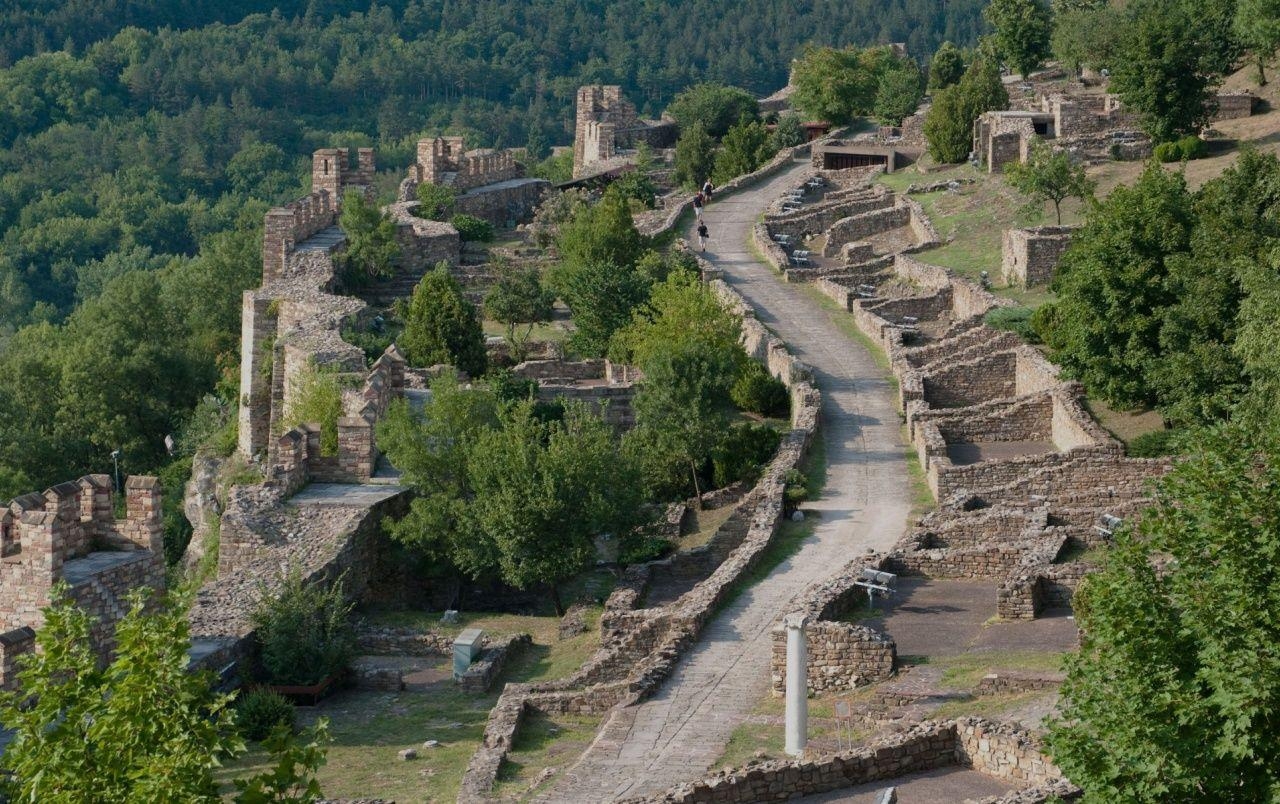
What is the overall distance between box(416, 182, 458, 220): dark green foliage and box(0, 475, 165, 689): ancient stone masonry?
32.3 meters

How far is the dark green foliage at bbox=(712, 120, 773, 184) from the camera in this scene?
227 feet

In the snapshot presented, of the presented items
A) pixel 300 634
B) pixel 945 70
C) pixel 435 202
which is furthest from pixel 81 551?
pixel 945 70

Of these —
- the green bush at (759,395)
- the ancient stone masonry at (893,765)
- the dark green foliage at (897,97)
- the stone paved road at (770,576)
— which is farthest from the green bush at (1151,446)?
the dark green foliage at (897,97)

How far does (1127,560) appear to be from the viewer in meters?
18.2

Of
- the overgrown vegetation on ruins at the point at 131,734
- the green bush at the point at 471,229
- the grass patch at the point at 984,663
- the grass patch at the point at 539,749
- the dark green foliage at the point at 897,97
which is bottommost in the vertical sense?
the grass patch at the point at 539,749

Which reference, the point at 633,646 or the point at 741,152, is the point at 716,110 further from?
the point at 633,646

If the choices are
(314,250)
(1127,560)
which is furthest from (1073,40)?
(1127,560)

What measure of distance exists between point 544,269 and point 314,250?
5.52 m

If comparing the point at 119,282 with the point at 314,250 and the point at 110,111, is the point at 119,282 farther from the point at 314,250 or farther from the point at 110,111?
the point at 110,111

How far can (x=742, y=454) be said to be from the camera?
123 feet

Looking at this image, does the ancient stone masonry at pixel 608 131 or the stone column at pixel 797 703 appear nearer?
the stone column at pixel 797 703

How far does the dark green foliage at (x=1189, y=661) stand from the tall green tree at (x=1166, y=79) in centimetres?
3641

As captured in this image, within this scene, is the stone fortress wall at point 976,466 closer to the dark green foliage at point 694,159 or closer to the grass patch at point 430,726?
the grass patch at point 430,726

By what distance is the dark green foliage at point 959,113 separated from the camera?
205ft
